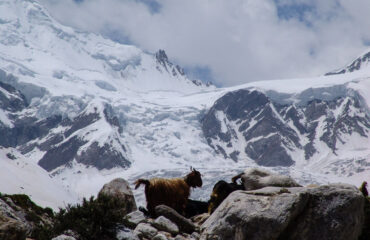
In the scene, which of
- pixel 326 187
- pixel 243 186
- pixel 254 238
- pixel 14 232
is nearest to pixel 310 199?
pixel 326 187

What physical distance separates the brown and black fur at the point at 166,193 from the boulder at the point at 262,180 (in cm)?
271

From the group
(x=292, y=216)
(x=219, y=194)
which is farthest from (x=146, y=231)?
(x=219, y=194)

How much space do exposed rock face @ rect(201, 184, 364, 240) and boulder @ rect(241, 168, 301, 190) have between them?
5248mm

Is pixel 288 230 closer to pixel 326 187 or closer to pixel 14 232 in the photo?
pixel 326 187

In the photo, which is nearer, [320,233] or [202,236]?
[320,233]

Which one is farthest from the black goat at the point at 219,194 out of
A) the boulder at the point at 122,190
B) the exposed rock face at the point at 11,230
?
the exposed rock face at the point at 11,230

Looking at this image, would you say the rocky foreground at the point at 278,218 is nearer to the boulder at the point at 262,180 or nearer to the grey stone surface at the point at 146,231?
the grey stone surface at the point at 146,231

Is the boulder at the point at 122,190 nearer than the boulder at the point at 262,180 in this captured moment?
No

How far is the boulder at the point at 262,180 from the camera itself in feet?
58.4

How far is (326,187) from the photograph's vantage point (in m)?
12.6

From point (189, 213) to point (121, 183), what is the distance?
3.63 metres

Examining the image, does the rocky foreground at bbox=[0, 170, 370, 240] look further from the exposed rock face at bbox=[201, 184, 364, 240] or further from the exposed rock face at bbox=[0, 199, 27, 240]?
the exposed rock face at bbox=[0, 199, 27, 240]

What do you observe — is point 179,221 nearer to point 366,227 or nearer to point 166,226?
point 166,226

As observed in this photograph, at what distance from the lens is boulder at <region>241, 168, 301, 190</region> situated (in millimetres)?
17812
